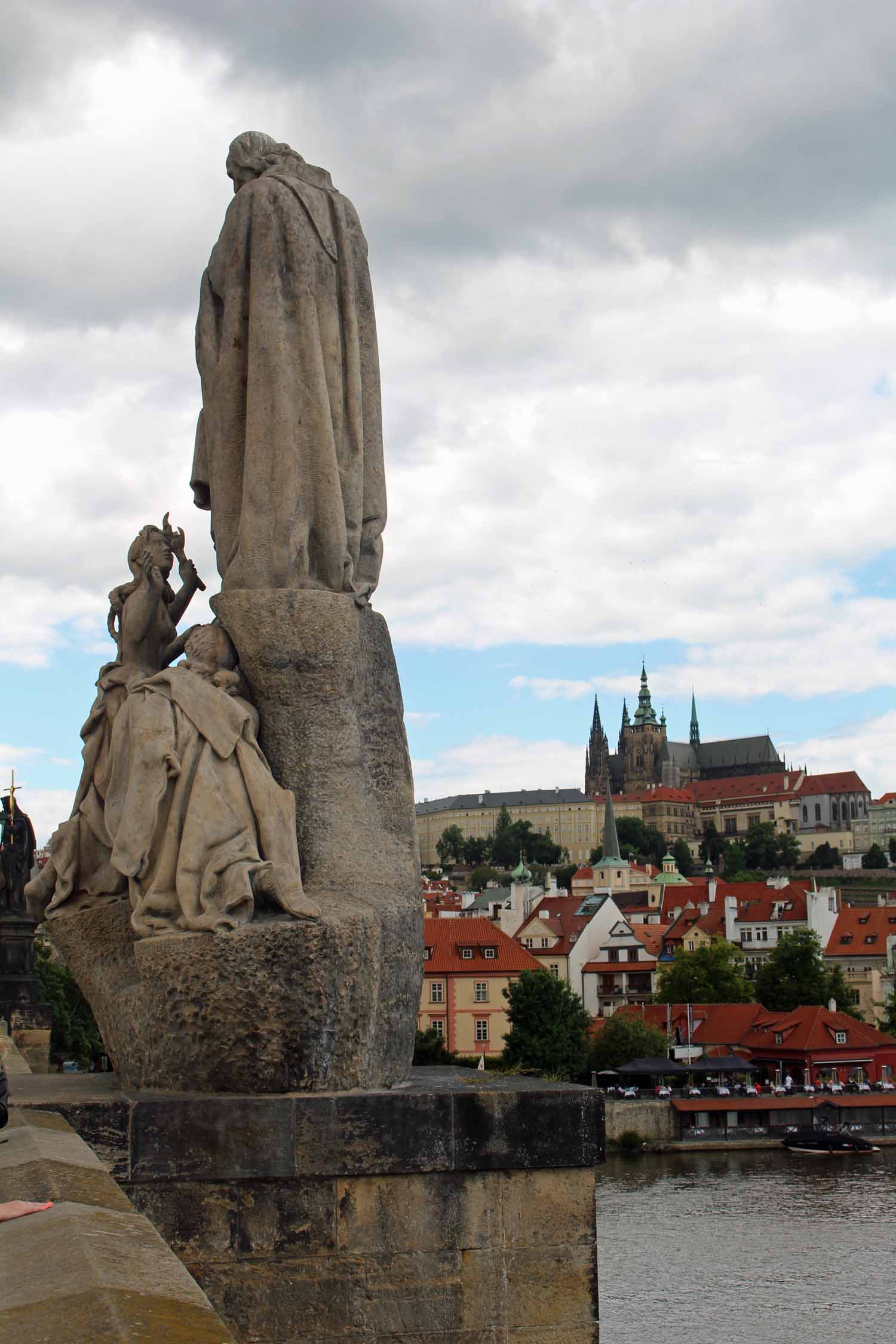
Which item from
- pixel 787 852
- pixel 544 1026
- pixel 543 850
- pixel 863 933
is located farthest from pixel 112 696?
pixel 543 850

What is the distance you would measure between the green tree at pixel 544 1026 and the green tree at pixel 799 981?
1553 centimetres

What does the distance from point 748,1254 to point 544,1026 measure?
2491 cm

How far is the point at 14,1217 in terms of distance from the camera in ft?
9.14

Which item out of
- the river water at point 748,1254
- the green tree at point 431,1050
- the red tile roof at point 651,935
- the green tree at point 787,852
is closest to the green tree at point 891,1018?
the red tile roof at point 651,935

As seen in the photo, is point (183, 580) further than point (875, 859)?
No

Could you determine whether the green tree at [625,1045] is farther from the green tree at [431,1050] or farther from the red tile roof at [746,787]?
the red tile roof at [746,787]

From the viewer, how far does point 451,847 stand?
167 meters

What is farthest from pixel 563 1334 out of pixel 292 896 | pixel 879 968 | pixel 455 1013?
pixel 879 968

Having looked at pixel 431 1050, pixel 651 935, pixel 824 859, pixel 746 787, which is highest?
pixel 746 787

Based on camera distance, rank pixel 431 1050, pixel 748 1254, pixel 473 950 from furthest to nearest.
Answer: pixel 473 950, pixel 431 1050, pixel 748 1254

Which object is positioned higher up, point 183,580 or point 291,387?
point 291,387

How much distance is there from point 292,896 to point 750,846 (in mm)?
158383

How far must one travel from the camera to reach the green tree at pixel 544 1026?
56.1m

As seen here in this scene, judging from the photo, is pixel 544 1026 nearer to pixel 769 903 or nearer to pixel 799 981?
pixel 799 981
